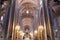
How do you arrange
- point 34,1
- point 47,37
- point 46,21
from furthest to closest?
point 34,1 → point 46,21 → point 47,37

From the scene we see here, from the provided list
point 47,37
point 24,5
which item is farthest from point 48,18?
point 24,5

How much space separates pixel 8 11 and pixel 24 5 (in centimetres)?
1099

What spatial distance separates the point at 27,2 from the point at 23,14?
130 inches

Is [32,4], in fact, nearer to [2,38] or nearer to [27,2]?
[27,2]

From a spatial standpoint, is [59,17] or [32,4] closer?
[59,17]

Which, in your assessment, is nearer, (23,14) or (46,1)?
(46,1)

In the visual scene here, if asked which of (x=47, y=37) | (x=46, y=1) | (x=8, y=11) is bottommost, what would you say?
(x=47, y=37)

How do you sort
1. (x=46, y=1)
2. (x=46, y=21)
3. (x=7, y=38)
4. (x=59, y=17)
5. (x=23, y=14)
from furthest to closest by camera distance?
(x=23, y=14) → (x=59, y=17) → (x=46, y=1) → (x=46, y=21) → (x=7, y=38)

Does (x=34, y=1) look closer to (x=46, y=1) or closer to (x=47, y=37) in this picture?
(x=46, y=1)

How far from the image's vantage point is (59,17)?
43.4 ft

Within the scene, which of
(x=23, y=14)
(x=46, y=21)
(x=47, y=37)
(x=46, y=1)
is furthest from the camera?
(x=23, y=14)

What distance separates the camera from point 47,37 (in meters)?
9.64

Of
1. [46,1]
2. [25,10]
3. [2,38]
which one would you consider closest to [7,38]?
[2,38]

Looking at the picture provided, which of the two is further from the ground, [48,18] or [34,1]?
[34,1]
